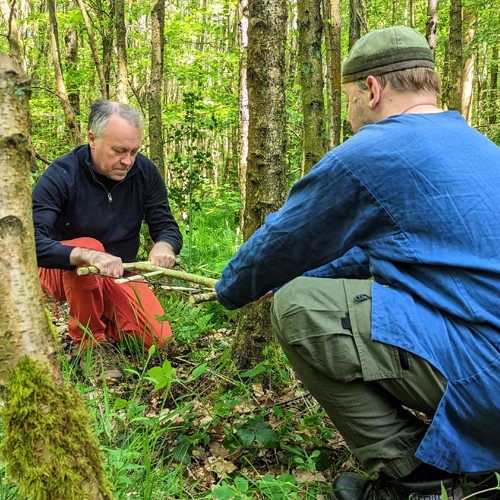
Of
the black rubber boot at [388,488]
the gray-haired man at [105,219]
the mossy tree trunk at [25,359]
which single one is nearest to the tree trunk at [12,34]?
the gray-haired man at [105,219]

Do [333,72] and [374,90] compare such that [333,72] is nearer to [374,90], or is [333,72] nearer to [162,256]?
[162,256]

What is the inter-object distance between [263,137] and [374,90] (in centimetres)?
92

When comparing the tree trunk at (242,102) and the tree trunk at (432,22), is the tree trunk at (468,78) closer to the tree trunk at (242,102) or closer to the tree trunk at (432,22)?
the tree trunk at (432,22)

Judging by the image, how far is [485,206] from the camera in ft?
→ 5.12

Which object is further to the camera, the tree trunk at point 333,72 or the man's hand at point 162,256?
the tree trunk at point 333,72

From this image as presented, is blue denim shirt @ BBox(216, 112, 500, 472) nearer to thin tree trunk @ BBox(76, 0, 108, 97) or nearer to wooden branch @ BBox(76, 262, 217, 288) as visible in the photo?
wooden branch @ BBox(76, 262, 217, 288)

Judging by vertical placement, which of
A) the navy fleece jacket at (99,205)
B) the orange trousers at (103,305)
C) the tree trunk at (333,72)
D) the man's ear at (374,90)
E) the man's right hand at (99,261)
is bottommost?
the orange trousers at (103,305)

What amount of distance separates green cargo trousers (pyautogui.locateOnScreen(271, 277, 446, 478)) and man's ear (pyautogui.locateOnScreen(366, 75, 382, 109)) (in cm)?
74

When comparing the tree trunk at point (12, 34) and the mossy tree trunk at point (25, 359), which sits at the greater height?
the tree trunk at point (12, 34)

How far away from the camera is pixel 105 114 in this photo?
3082 millimetres

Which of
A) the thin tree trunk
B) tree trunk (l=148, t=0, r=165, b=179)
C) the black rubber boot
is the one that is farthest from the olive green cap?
the thin tree trunk

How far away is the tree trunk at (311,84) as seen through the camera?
461 centimetres

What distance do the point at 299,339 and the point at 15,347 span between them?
101cm

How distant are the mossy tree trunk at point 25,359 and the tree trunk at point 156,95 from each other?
4.33 m
